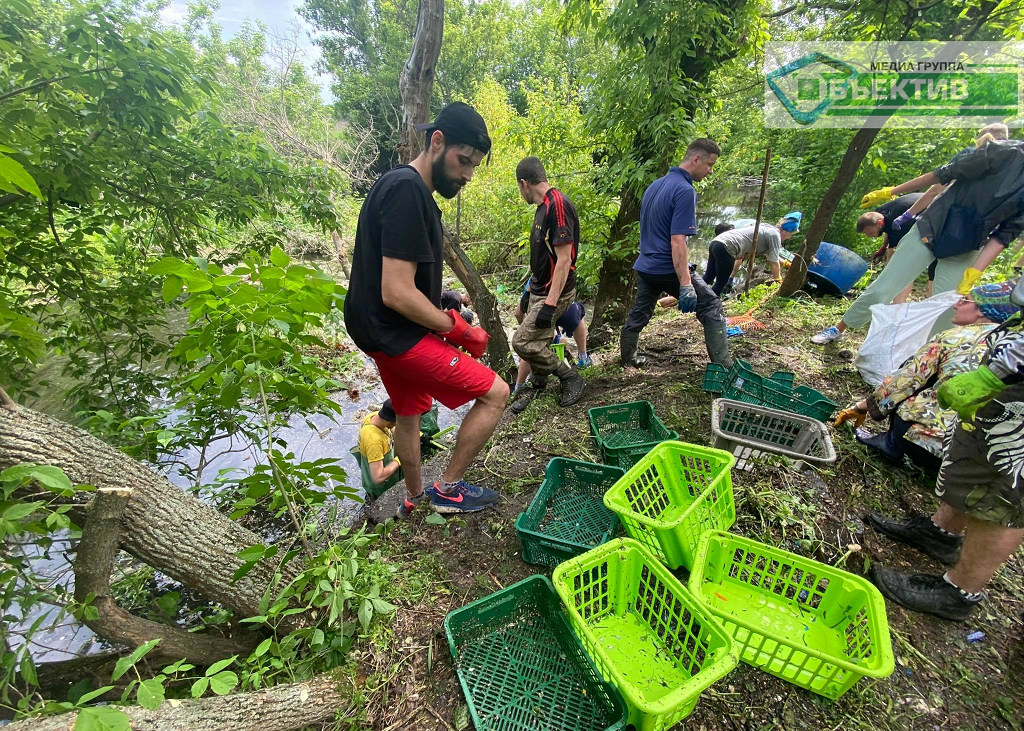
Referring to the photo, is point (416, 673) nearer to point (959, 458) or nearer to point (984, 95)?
point (959, 458)

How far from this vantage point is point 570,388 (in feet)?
12.1

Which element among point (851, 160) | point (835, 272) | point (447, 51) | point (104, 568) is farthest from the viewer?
point (447, 51)

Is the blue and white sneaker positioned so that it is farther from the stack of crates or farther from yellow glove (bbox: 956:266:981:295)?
yellow glove (bbox: 956:266:981:295)

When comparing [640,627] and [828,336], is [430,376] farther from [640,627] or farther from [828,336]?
[828,336]

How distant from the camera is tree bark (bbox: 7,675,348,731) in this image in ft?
3.65

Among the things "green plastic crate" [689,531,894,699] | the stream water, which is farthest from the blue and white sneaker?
"green plastic crate" [689,531,894,699]

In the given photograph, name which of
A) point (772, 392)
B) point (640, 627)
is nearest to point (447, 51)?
point (772, 392)

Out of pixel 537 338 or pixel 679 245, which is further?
pixel 537 338

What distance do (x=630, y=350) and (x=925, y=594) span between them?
97.4 inches

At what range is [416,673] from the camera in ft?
5.31

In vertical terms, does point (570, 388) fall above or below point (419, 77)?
below

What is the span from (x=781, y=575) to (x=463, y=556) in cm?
149

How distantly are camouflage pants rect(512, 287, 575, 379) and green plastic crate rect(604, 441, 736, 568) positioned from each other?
1.45 m

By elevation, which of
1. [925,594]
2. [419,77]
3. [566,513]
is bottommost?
[925,594]
